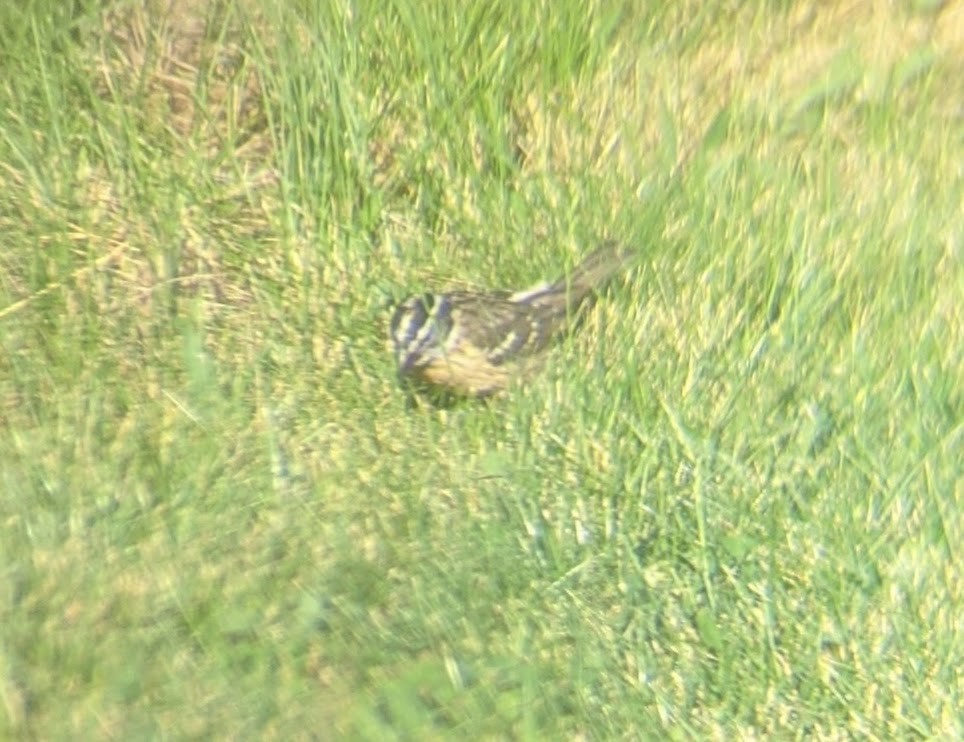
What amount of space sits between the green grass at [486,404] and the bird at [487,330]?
0.24ft

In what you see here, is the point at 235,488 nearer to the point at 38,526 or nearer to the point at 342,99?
the point at 38,526

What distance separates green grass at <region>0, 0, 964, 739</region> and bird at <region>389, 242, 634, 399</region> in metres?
0.07

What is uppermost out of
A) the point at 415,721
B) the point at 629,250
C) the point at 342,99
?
the point at 342,99

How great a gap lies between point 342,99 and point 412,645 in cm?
147

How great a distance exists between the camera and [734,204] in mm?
3838

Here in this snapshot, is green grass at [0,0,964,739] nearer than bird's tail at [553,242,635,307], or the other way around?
green grass at [0,0,964,739]

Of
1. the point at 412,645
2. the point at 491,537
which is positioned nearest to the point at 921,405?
the point at 491,537

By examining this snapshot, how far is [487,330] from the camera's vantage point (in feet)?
12.1

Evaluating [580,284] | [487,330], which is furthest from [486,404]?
[580,284]

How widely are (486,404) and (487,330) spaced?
0.20 meters

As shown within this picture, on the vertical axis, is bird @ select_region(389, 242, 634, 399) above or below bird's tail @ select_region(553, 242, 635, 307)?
below

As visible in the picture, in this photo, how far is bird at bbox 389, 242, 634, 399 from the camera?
3.60 metres

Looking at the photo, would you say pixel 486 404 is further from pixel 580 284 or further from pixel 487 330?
pixel 580 284

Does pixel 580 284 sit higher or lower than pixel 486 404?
higher
